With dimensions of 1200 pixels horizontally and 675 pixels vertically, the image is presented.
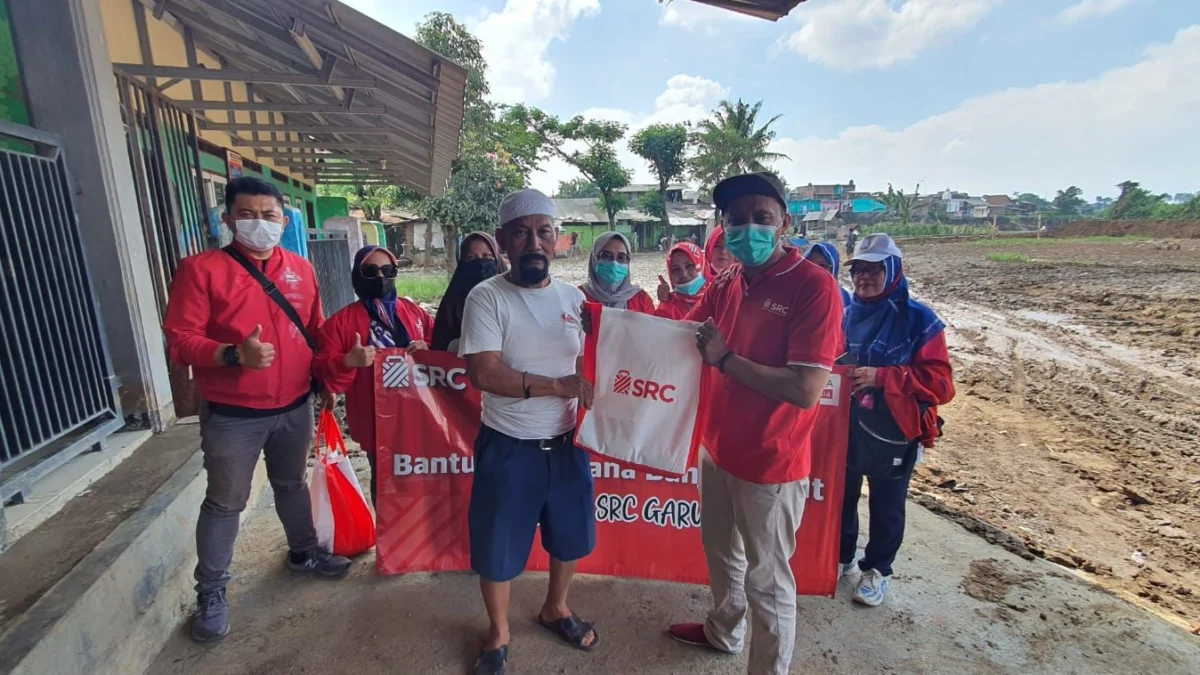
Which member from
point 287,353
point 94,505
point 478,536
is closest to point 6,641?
point 94,505

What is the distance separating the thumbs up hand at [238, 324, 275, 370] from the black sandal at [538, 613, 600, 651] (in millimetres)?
1691

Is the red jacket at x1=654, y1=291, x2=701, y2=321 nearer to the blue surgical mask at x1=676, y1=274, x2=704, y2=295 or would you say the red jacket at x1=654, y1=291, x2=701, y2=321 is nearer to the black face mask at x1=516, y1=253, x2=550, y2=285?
the blue surgical mask at x1=676, y1=274, x2=704, y2=295

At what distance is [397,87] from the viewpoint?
4.70 m

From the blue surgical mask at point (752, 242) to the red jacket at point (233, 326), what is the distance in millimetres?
1999

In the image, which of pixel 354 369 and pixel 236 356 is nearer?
pixel 236 356

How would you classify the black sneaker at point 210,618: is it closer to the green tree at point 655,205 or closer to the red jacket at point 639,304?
the red jacket at point 639,304

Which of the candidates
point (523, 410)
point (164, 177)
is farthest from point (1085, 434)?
point (164, 177)

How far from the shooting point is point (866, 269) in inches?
110

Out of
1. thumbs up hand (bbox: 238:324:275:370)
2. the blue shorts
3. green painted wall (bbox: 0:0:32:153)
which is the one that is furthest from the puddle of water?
green painted wall (bbox: 0:0:32:153)

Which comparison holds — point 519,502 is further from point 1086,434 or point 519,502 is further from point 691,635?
point 1086,434

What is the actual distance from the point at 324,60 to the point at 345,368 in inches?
130

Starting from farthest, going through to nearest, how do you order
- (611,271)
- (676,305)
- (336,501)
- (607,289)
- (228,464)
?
(676,305)
(607,289)
(611,271)
(336,501)
(228,464)

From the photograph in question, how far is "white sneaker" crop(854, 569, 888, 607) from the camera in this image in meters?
2.84

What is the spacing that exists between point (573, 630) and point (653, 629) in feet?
1.34
